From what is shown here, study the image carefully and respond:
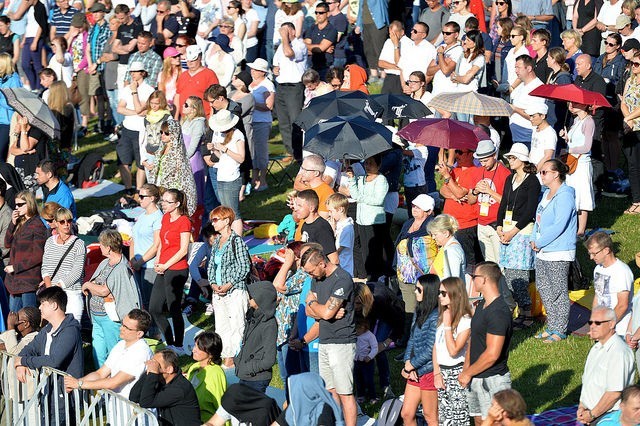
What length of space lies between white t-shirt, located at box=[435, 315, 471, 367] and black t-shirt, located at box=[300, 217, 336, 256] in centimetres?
199

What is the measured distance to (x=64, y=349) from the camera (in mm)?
9383

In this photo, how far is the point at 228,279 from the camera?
10625mm

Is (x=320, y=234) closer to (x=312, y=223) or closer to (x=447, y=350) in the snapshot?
(x=312, y=223)

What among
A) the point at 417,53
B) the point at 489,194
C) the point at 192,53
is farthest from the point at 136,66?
the point at 489,194

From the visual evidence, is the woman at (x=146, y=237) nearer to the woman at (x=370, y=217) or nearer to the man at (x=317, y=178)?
the man at (x=317, y=178)

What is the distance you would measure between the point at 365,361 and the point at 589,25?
8.20m

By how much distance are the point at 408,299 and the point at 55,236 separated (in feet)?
11.2

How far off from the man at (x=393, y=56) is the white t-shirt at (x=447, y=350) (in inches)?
306

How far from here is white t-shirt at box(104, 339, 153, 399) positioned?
9180 mm

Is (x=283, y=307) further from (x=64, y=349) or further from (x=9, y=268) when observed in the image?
(x=9, y=268)

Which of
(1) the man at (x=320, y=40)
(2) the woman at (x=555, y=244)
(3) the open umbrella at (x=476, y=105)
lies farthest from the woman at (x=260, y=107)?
(2) the woman at (x=555, y=244)

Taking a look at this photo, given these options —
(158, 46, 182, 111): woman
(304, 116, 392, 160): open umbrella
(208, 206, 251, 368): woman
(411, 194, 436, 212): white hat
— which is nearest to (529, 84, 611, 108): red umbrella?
(304, 116, 392, 160): open umbrella

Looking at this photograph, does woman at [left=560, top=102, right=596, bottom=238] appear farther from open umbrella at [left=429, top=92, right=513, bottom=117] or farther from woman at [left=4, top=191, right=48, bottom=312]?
woman at [left=4, top=191, right=48, bottom=312]

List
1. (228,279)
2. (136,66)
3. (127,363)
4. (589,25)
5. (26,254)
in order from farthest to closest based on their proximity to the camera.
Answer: (589,25)
(136,66)
(26,254)
(228,279)
(127,363)
